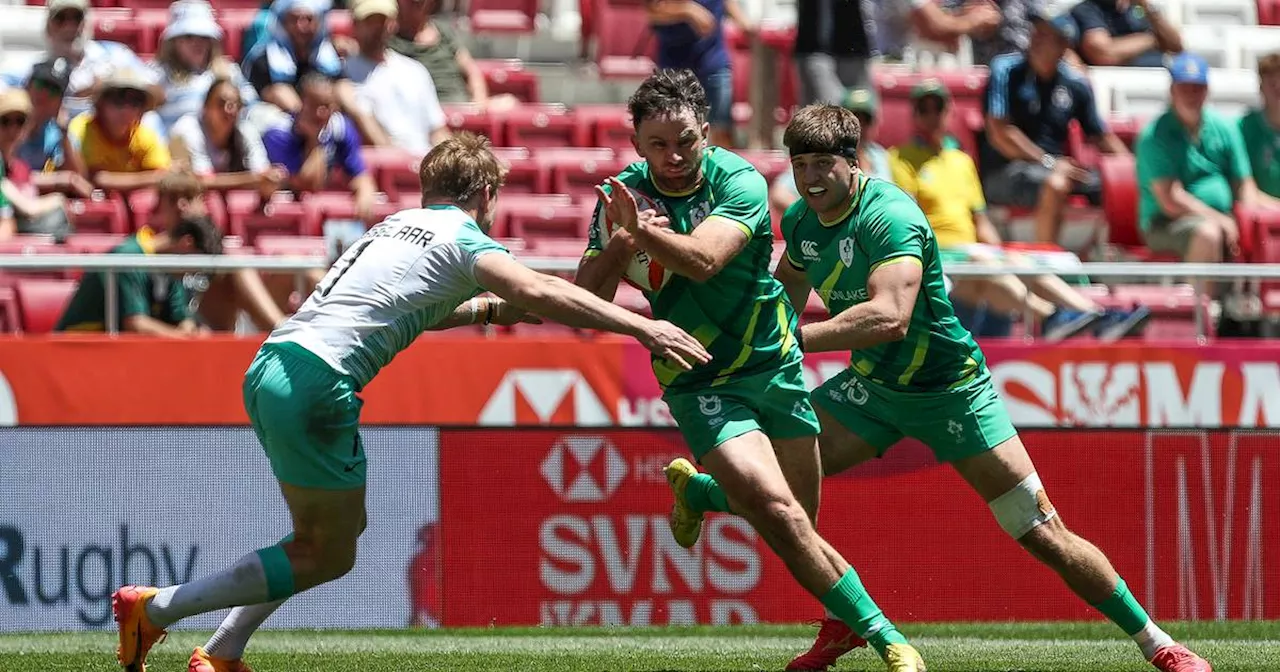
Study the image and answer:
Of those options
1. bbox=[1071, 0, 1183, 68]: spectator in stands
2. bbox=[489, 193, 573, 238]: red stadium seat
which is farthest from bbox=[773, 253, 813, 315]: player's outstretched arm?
bbox=[1071, 0, 1183, 68]: spectator in stands

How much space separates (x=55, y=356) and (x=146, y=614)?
3997mm

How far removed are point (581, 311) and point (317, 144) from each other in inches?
265

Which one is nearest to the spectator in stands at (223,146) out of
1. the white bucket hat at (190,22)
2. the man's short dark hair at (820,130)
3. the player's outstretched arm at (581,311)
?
the white bucket hat at (190,22)

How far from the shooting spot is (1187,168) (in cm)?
1255

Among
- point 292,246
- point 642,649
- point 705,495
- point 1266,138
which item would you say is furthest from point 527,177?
point 705,495

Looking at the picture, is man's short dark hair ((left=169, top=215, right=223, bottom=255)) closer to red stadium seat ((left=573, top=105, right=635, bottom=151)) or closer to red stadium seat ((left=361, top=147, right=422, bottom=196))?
red stadium seat ((left=361, top=147, right=422, bottom=196))

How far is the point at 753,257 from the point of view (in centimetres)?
691

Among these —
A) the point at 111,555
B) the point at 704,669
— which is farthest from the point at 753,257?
the point at 111,555

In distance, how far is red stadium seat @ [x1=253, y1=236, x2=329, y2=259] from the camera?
11.3 metres

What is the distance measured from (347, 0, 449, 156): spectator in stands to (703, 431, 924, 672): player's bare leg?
268 inches

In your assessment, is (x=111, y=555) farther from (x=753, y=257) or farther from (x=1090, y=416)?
(x=1090, y=416)

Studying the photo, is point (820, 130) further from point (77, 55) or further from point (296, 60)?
point (77, 55)

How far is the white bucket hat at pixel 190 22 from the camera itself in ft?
42.0

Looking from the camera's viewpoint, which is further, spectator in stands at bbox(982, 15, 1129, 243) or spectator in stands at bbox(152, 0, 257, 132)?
spectator in stands at bbox(982, 15, 1129, 243)
